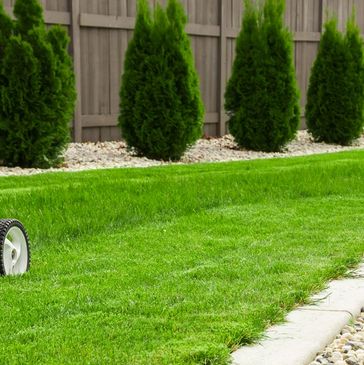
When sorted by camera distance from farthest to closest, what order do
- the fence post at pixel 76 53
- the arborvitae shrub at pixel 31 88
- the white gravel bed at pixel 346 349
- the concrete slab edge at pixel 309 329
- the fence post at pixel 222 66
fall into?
the fence post at pixel 222 66 → the fence post at pixel 76 53 → the arborvitae shrub at pixel 31 88 → the white gravel bed at pixel 346 349 → the concrete slab edge at pixel 309 329

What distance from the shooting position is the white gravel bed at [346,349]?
134 inches

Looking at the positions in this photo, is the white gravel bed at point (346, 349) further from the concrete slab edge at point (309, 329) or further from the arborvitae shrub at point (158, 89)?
the arborvitae shrub at point (158, 89)

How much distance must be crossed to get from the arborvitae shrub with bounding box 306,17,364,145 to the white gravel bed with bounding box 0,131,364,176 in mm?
332

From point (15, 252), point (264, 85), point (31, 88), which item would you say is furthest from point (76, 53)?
point (15, 252)

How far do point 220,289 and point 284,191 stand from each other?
417cm

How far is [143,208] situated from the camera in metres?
7.07

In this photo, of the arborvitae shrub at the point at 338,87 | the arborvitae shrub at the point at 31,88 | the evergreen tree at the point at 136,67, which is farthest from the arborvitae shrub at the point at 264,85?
the arborvitae shrub at the point at 31,88

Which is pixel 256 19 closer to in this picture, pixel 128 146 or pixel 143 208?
pixel 128 146

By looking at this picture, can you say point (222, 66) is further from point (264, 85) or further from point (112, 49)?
point (112, 49)

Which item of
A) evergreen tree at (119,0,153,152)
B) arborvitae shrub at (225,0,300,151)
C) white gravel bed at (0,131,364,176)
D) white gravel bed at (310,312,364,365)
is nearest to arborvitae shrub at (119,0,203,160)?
evergreen tree at (119,0,153,152)

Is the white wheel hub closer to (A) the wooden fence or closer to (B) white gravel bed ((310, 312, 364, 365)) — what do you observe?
(B) white gravel bed ((310, 312, 364, 365))

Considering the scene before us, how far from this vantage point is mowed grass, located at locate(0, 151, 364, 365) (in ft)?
11.3

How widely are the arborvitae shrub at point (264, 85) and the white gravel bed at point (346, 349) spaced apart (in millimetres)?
9330

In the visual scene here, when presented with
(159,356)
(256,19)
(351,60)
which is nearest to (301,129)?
(351,60)
